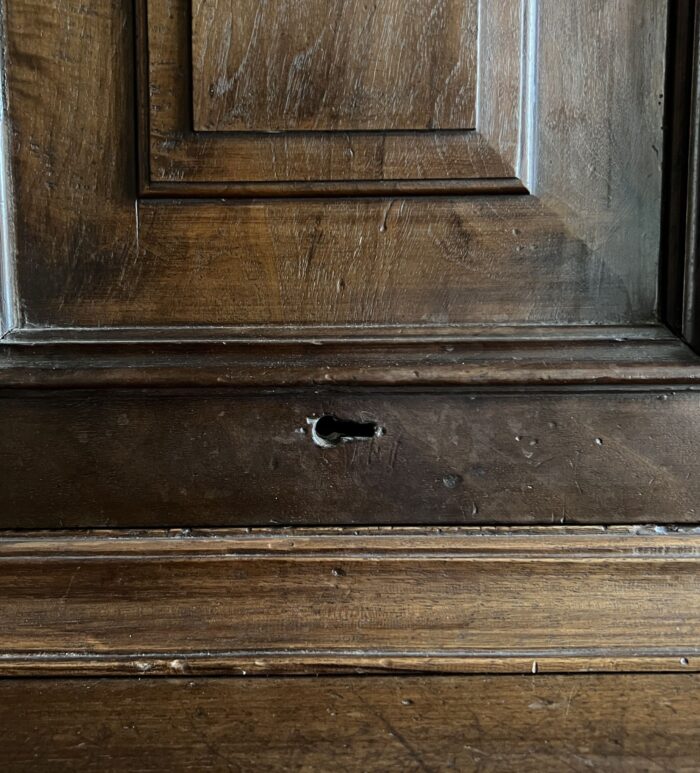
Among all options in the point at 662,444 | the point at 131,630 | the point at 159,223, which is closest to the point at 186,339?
the point at 159,223

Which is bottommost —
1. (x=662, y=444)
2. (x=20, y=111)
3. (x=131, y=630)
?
(x=131, y=630)

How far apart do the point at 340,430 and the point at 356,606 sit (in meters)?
0.11

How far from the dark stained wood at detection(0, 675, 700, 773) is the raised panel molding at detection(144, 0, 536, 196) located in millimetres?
308

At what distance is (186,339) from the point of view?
43cm

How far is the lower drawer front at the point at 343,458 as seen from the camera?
1.36 ft

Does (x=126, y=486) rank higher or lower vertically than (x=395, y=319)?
lower

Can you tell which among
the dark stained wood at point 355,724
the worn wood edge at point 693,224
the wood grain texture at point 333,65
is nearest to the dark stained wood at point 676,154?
the worn wood edge at point 693,224

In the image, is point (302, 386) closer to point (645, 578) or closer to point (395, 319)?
point (395, 319)

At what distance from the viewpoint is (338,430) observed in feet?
1.40

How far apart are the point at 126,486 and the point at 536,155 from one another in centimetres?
34

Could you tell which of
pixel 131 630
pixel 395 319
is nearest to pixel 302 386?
pixel 395 319

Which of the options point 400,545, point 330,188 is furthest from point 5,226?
point 400,545

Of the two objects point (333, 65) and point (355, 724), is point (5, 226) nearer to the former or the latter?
point (333, 65)

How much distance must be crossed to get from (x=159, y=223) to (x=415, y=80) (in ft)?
0.61
